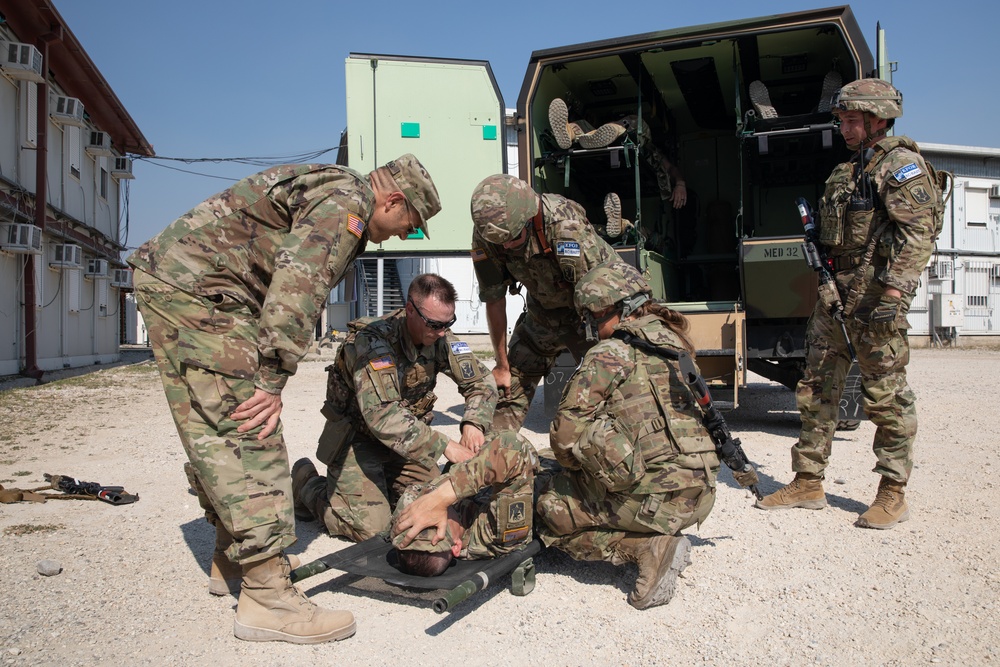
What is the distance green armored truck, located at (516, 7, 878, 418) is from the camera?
5449mm

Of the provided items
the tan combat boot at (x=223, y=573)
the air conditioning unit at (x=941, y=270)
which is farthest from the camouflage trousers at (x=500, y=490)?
the air conditioning unit at (x=941, y=270)

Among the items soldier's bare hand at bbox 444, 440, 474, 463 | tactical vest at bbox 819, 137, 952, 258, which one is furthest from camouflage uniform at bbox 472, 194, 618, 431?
soldier's bare hand at bbox 444, 440, 474, 463

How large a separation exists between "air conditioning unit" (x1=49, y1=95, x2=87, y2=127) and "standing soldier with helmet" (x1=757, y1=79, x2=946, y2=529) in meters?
12.2

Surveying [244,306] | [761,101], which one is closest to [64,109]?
[761,101]

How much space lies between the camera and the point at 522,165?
582 cm

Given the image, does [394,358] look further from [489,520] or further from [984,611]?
[984,611]

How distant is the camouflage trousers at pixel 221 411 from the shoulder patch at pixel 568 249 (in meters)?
1.89

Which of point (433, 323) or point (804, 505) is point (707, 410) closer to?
point (433, 323)

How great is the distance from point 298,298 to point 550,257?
2.10 metres

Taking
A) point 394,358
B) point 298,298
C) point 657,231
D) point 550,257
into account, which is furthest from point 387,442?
point 657,231

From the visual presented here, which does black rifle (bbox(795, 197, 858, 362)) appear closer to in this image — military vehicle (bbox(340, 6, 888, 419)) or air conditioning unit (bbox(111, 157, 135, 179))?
military vehicle (bbox(340, 6, 888, 419))

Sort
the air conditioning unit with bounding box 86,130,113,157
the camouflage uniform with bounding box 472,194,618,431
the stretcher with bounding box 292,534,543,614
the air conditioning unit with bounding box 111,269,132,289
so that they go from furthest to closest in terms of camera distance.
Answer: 1. the air conditioning unit with bounding box 111,269,132,289
2. the air conditioning unit with bounding box 86,130,113,157
3. the camouflage uniform with bounding box 472,194,618,431
4. the stretcher with bounding box 292,534,543,614

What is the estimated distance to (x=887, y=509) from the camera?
11.6 ft

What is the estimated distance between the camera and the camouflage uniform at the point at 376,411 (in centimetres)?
320
